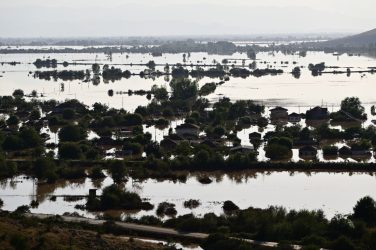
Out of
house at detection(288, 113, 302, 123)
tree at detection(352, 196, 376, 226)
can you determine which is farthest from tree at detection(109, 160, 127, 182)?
house at detection(288, 113, 302, 123)

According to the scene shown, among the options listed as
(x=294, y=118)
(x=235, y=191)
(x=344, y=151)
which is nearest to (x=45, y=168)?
(x=235, y=191)

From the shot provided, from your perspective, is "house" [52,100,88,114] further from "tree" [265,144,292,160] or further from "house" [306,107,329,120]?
"tree" [265,144,292,160]

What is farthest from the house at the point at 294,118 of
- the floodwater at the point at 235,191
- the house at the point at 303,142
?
the floodwater at the point at 235,191

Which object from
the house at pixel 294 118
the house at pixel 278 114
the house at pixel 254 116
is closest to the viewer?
the house at pixel 254 116

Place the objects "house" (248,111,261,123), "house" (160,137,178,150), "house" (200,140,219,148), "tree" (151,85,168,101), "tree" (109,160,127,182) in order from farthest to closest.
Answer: "tree" (151,85,168,101)
"house" (248,111,261,123)
"house" (160,137,178,150)
"house" (200,140,219,148)
"tree" (109,160,127,182)

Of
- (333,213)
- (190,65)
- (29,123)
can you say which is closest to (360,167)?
(333,213)

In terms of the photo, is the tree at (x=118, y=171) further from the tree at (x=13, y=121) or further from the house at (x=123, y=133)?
the tree at (x=13, y=121)
